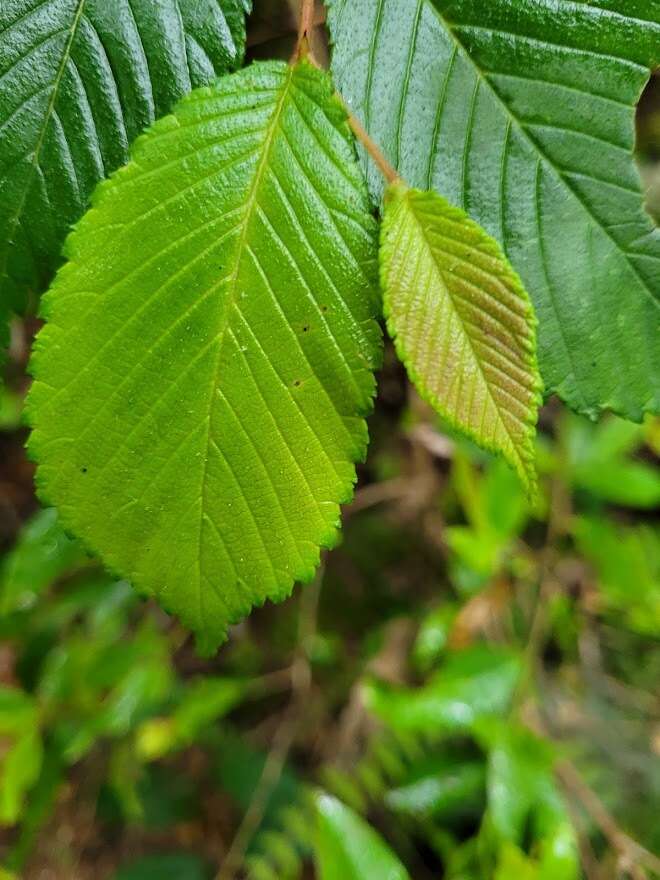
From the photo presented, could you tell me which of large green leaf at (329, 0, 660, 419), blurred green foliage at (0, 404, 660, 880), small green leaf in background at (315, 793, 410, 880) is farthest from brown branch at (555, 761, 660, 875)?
large green leaf at (329, 0, 660, 419)

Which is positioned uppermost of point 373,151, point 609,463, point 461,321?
point 373,151

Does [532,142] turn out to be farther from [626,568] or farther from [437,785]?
[437,785]

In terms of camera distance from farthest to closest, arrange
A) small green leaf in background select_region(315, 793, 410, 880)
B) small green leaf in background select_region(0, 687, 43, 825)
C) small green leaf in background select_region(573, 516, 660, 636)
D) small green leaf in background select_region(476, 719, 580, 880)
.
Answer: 1. small green leaf in background select_region(573, 516, 660, 636)
2. small green leaf in background select_region(0, 687, 43, 825)
3. small green leaf in background select_region(476, 719, 580, 880)
4. small green leaf in background select_region(315, 793, 410, 880)

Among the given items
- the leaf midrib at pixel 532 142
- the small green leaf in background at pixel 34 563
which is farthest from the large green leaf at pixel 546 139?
the small green leaf in background at pixel 34 563

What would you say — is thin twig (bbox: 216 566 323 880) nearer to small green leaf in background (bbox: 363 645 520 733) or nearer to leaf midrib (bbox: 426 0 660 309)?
small green leaf in background (bbox: 363 645 520 733)

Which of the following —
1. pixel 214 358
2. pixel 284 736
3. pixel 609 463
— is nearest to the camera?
pixel 214 358

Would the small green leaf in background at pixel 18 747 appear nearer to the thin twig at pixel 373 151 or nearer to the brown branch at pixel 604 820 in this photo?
the brown branch at pixel 604 820

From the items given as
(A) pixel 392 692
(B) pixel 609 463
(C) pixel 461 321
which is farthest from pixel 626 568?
(C) pixel 461 321

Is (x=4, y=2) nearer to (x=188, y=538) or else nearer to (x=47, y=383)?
(x=47, y=383)
